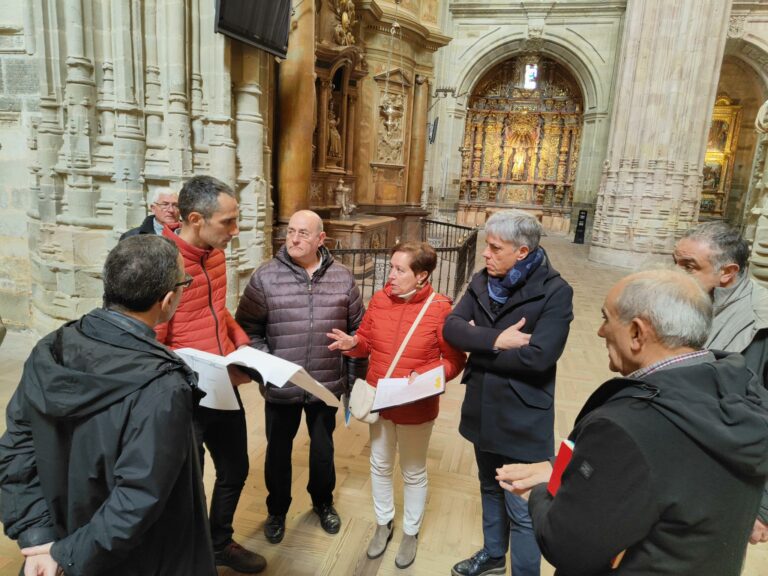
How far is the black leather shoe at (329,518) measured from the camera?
283 centimetres

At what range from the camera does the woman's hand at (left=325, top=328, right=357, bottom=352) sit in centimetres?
255

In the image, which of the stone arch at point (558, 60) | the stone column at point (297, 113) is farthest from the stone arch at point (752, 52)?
the stone column at point (297, 113)

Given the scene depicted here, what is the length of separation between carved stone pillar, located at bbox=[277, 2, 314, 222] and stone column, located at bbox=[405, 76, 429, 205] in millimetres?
7570

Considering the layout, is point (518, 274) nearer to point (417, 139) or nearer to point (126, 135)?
point (126, 135)

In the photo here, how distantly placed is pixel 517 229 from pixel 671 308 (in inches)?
38.4

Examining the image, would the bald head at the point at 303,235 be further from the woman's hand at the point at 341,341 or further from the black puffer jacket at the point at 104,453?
the black puffer jacket at the point at 104,453

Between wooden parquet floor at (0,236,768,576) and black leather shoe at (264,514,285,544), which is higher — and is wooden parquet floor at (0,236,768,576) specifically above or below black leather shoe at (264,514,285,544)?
below

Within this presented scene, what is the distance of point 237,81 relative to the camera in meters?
5.79

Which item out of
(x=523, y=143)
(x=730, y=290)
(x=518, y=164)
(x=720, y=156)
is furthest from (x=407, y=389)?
(x=720, y=156)

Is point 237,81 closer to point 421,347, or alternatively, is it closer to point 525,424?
point 421,347

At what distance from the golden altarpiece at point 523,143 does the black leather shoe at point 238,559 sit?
19849 mm

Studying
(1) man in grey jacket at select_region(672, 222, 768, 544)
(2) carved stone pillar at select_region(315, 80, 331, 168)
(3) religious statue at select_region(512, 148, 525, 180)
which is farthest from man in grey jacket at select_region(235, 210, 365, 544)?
(3) religious statue at select_region(512, 148, 525, 180)

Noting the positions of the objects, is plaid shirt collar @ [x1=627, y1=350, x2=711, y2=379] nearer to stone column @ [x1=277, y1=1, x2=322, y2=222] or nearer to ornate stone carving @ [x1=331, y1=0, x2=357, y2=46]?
stone column @ [x1=277, y1=1, x2=322, y2=222]

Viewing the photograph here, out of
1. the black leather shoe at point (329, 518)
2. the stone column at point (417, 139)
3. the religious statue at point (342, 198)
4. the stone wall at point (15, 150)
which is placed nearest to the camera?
the black leather shoe at point (329, 518)
